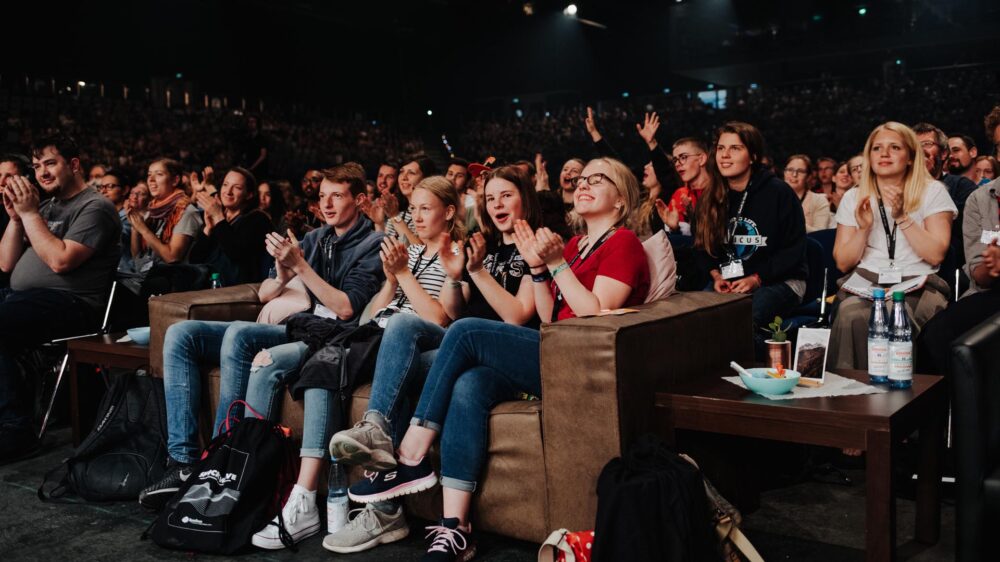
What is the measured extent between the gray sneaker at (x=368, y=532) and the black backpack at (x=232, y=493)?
0.17 metres

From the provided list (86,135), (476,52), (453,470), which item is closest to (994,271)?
(453,470)

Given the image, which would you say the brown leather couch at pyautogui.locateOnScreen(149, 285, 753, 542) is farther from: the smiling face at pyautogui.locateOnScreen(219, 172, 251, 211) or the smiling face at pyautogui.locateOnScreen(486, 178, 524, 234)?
the smiling face at pyautogui.locateOnScreen(219, 172, 251, 211)

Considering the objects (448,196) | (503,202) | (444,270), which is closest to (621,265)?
(503,202)

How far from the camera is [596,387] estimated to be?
81.2 inches

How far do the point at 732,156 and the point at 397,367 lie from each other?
5.75 ft

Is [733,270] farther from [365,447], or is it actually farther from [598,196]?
[365,447]

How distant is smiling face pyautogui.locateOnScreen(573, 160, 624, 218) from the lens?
8.42 ft

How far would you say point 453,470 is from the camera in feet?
7.72

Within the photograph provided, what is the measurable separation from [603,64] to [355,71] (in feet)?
19.3

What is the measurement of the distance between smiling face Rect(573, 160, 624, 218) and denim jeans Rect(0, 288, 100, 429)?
256cm

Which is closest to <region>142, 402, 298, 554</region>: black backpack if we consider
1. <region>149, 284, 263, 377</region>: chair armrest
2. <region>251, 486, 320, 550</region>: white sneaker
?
<region>251, 486, 320, 550</region>: white sneaker

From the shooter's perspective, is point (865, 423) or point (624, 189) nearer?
point (865, 423)

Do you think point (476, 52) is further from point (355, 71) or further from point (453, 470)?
point (453, 470)

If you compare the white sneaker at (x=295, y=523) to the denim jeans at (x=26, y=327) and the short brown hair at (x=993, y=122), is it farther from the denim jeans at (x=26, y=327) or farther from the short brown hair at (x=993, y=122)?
the short brown hair at (x=993, y=122)
